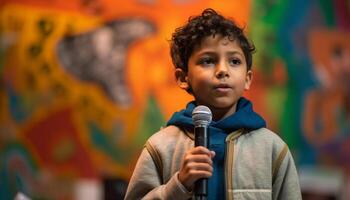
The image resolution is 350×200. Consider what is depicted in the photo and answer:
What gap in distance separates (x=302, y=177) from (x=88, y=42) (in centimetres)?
130

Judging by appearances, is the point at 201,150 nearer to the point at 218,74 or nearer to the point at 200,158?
the point at 200,158

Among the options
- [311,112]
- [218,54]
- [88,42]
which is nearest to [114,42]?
[88,42]

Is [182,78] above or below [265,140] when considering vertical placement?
above

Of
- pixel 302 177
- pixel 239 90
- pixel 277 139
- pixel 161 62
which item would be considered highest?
pixel 161 62

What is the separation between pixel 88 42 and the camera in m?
3.00

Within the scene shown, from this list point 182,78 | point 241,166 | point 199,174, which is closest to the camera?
point 199,174

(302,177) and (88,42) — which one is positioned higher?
(88,42)

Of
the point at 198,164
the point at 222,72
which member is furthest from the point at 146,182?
the point at 222,72

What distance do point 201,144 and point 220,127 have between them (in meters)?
0.15

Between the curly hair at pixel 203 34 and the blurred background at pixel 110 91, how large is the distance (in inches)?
60.8

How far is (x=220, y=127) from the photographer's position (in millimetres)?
1279

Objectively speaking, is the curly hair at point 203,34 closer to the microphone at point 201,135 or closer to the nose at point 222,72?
the nose at point 222,72

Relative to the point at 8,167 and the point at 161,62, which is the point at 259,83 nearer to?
the point at 161,62

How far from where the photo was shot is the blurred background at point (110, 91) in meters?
2.95
